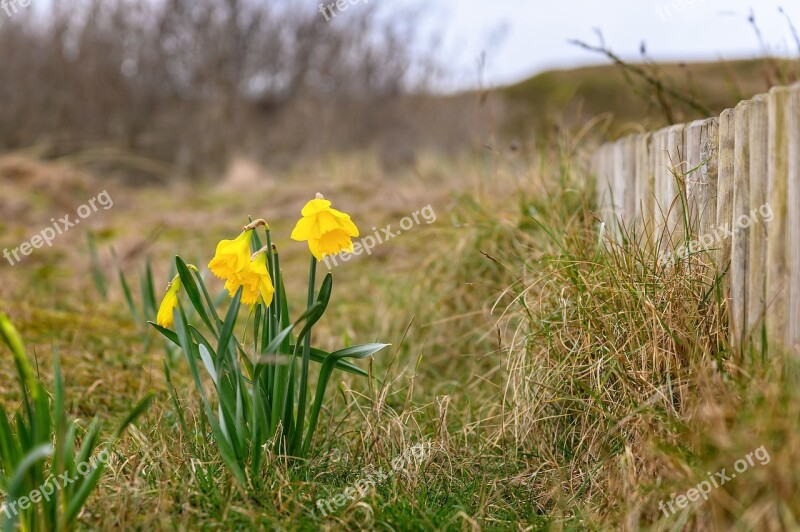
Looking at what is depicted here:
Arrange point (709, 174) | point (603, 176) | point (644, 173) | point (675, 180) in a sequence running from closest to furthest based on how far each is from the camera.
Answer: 1. point (709, 174)
2. point (675, 180)
3. point (644, 173)
4. point (603, 176)

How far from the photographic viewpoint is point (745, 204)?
1.73m

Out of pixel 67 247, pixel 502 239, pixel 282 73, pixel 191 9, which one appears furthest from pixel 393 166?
pixel 502 239

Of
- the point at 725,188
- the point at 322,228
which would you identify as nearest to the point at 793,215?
the point at 725,188

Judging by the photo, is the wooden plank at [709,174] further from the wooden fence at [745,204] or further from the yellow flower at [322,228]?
the yellow flower at [322,228]

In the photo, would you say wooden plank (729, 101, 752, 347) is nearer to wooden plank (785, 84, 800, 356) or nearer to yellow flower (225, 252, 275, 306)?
wooden plank (785, 84, 800, 356)

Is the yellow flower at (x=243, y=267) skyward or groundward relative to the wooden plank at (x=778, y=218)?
skyward

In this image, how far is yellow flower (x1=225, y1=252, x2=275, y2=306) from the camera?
166 cm

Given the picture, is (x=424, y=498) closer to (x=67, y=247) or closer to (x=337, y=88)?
(x=67, y=247)
